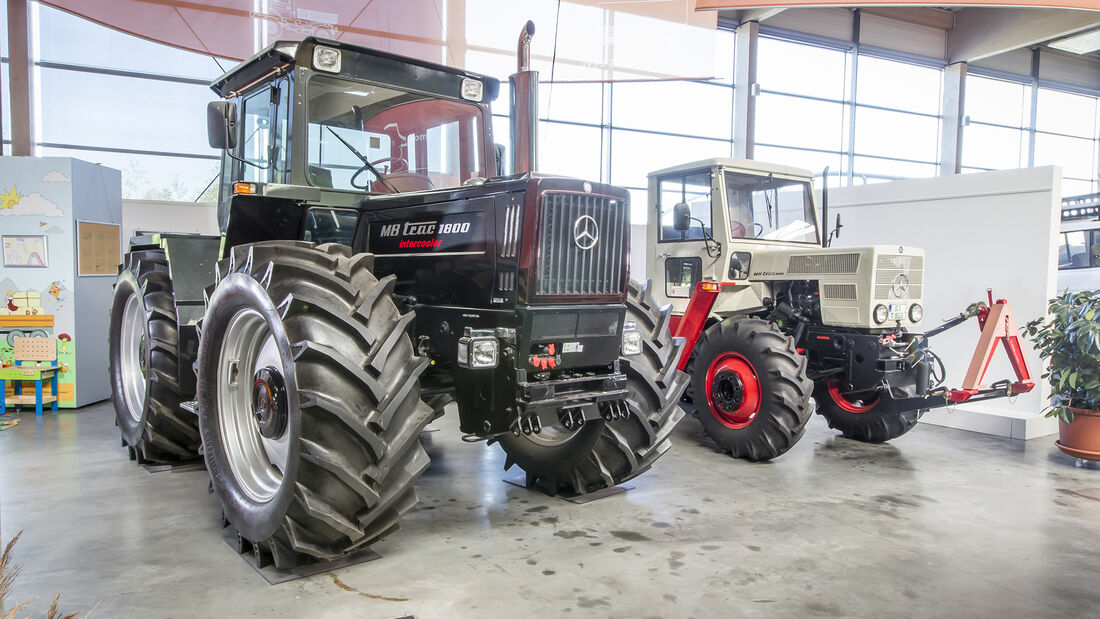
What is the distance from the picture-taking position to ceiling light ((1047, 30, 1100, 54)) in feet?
56.5

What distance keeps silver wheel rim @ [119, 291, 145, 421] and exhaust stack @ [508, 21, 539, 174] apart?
316 centimetres

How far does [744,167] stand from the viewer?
5848 millimetres

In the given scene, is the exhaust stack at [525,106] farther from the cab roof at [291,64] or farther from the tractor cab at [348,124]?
the cab roof at [291,64]

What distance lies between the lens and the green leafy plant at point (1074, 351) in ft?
16.0

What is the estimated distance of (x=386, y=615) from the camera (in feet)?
8.53

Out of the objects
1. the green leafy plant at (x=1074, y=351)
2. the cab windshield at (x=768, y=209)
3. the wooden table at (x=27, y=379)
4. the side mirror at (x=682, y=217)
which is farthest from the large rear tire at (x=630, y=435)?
the wooden table at (x=27, y=379)

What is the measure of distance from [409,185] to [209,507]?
198 cm

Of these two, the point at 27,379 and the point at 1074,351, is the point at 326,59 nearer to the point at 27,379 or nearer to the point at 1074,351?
the point at 27,379

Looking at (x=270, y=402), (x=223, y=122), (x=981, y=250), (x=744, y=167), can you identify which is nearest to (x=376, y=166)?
(x=223, y=122)

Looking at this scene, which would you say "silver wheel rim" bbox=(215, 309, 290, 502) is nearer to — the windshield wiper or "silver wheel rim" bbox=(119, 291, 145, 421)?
the windshield wiper

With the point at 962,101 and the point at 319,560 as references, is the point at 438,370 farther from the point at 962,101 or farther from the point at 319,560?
the point at 962,101

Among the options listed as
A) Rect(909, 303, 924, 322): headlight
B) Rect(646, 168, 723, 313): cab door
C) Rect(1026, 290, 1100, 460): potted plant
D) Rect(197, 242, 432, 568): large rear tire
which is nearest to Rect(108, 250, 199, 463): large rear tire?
Rect(197, 242, 432, 568): large rear tire

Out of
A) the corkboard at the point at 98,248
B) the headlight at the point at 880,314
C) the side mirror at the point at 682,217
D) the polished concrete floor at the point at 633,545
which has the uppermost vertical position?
the side mirror at the point at 682,217

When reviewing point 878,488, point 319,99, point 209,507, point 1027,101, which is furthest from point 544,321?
point 1027,101
